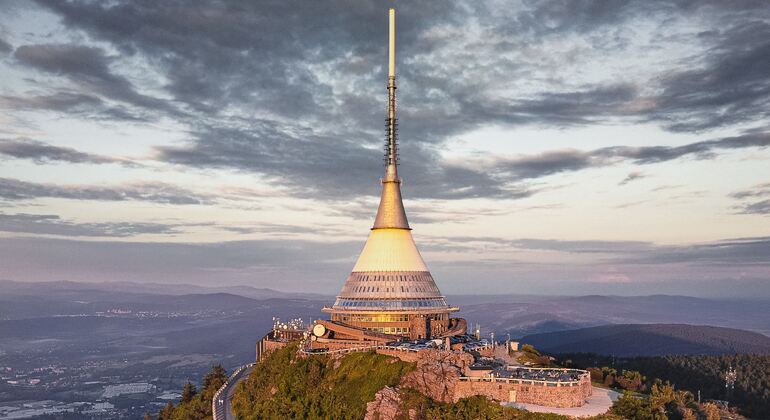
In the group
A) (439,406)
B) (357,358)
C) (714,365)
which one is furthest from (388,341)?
(714,365)

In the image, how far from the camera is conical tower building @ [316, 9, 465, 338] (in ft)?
333

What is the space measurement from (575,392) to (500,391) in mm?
6948

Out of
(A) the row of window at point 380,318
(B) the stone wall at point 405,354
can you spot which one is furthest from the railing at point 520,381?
(A) the row of window at point 380,318

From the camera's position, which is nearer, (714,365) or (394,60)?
(394,60)

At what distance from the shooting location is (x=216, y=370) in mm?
129500

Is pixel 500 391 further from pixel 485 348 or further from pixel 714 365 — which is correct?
pixel 714 365

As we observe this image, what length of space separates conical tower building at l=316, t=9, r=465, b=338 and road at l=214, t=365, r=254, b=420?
54.3 ft

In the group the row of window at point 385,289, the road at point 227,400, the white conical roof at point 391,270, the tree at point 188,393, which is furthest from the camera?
the tree at point 188,393

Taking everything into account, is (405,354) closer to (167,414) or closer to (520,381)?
(520,381)

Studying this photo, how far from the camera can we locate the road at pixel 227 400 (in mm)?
93531

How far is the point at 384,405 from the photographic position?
71.6 metres

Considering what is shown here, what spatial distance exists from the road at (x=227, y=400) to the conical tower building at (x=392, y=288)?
54.3ft

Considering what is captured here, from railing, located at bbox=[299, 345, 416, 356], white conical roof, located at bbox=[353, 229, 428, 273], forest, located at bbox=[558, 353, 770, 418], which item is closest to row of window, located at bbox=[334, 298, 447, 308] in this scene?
white conical roof, located at bbox=[353, 229, 428, 273]

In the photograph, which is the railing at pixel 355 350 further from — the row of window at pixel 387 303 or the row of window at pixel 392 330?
the row of window at pixel 387 303
